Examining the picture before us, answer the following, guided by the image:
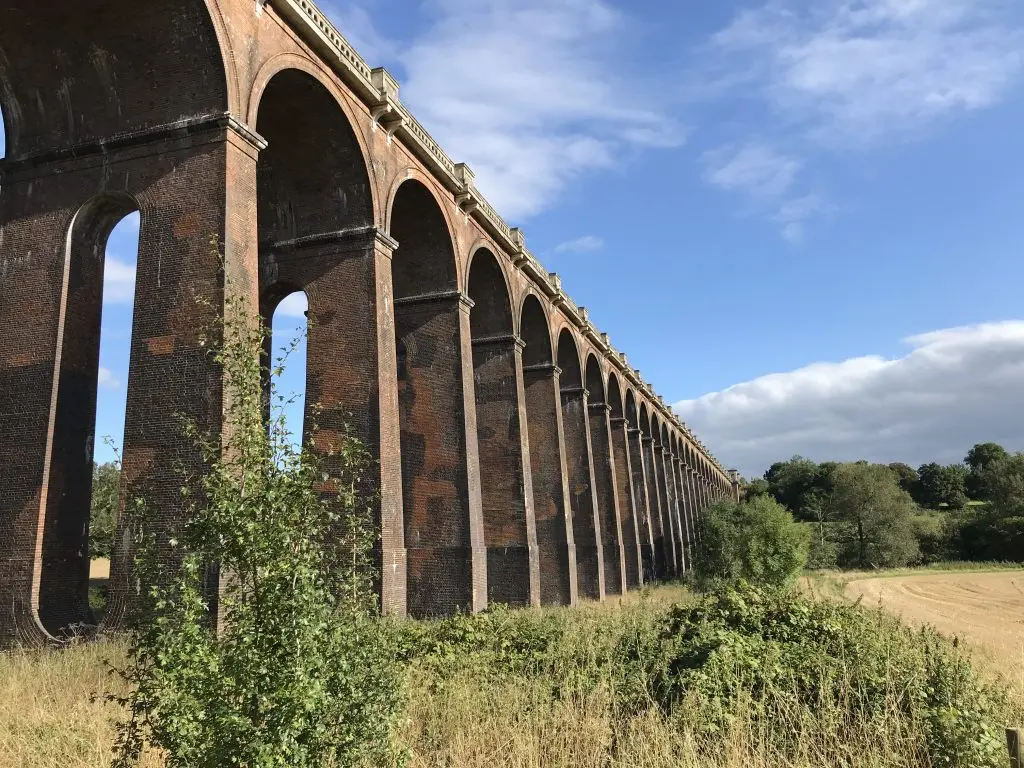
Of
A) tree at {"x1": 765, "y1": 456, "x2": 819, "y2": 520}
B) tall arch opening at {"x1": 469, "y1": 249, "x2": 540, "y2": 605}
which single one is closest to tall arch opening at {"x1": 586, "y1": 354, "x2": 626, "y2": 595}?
tall arch opening at {"x1": 469, "y1": 249, "x2": 540, "y2": 605}

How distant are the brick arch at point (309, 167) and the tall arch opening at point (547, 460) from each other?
10068 millimetres

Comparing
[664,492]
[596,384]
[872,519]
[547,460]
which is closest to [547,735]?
[547,460]

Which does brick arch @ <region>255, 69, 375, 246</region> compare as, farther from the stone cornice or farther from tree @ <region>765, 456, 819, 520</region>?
tree @ <region>765, 456, 819, 520</region>

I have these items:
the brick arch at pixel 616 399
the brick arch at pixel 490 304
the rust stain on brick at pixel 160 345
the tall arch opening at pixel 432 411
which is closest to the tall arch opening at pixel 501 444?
the brick arch at pixel 490 304

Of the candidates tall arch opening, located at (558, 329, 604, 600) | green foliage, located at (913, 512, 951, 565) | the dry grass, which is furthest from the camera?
green foliage, located at (913, 512, 951, 565)

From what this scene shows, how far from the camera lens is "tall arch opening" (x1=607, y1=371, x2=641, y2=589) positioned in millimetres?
36000

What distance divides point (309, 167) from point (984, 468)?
3763 inches

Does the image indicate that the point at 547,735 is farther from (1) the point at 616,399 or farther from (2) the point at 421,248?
(1) the point at 616,399

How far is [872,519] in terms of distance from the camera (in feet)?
190

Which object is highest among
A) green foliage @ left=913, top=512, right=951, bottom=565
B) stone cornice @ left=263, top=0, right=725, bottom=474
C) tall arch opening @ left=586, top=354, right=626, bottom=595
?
stone cornice @ left=263, top=0, right=725, bottom=474

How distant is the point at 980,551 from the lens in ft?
191

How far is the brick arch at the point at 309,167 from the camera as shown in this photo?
14.5 metres

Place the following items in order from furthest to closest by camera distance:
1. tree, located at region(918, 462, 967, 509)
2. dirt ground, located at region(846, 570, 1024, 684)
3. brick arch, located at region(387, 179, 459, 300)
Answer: tree, located at region(918, 462, 967, 509)
dirt ground, located at region(846, 570, 1024, 684)
brick arch, located at region(387, 179, 459, 300)

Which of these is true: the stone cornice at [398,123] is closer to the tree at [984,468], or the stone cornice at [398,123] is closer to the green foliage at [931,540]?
the green foliage at [931,540]
